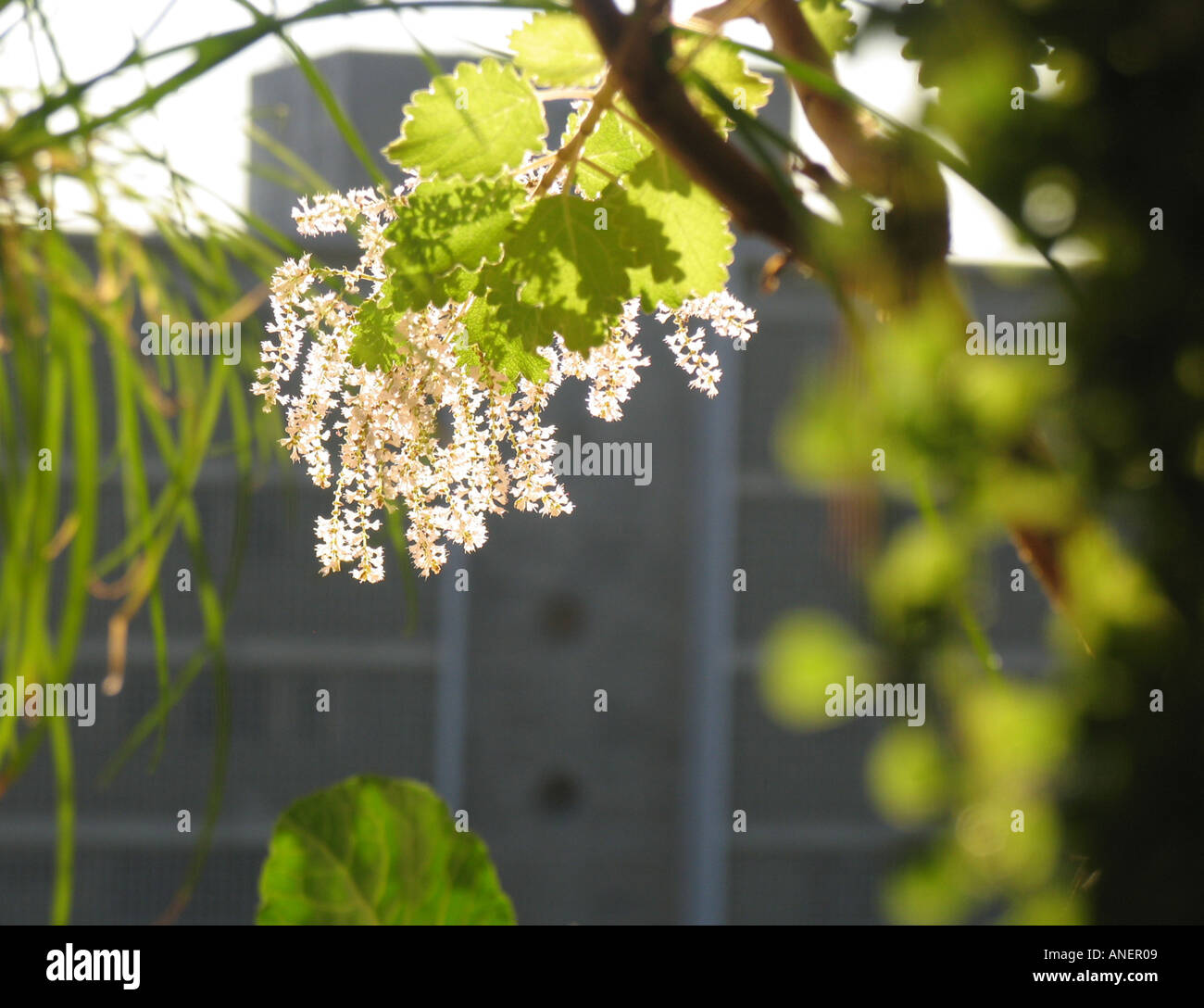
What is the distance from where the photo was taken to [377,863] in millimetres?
374

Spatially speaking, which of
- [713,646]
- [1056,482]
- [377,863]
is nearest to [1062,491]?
[1056,482]

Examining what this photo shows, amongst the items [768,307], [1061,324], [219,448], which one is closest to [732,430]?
[768,307]

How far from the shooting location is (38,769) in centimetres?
423

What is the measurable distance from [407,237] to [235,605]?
4273 mm

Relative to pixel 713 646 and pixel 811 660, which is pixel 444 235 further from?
pixel 713 646

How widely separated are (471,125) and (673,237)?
0.18 ft

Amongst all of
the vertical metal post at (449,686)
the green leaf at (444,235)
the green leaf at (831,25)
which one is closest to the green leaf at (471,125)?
the green leaf at (444,235)

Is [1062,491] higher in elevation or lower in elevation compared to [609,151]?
lower

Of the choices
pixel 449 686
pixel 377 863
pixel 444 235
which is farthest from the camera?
pixel 449 686

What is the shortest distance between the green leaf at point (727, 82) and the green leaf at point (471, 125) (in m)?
0.04

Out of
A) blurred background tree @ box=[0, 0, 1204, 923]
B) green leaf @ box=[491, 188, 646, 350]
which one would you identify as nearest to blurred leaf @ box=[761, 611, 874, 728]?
blurred background tree @ box=[0, 0, 1204, 923]

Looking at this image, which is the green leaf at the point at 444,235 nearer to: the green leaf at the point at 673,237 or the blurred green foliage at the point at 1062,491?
the green leaf at the point at 673,237

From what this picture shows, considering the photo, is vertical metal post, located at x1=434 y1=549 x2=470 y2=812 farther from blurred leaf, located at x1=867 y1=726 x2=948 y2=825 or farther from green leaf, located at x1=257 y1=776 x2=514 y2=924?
blurred leaf, located at x1=867 y1=726 x2=948 y2=825
